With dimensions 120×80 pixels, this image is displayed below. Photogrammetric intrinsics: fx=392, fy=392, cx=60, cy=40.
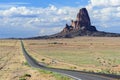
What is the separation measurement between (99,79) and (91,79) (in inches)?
64.4

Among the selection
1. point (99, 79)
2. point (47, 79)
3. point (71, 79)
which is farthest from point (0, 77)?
point (99, 79)

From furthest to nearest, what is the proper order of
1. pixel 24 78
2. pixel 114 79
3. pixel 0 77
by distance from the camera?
pixel 0 77 < pixel 24 78 < pixel 114 79

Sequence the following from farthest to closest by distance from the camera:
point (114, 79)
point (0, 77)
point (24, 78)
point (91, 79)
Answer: point (0, 77)
point (24, 78)
point (91, 79)
point (114, 79)

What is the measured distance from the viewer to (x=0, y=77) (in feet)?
188

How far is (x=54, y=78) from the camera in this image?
A: 166 feet

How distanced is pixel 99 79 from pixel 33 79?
12605 millimetres

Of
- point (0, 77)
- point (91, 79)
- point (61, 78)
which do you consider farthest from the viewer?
point (0, 77)

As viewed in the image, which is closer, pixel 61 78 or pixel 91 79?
pixel 91 79

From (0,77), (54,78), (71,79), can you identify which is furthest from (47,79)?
(0,77)

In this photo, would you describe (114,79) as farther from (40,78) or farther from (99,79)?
(40,78)

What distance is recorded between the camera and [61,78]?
4841 centimetres

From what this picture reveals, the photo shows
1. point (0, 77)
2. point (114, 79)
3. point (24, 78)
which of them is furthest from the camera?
point (0, 77)

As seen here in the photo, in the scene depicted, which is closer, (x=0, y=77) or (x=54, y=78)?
(x=54, y=78)

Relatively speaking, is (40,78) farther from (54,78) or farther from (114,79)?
(114,79)
